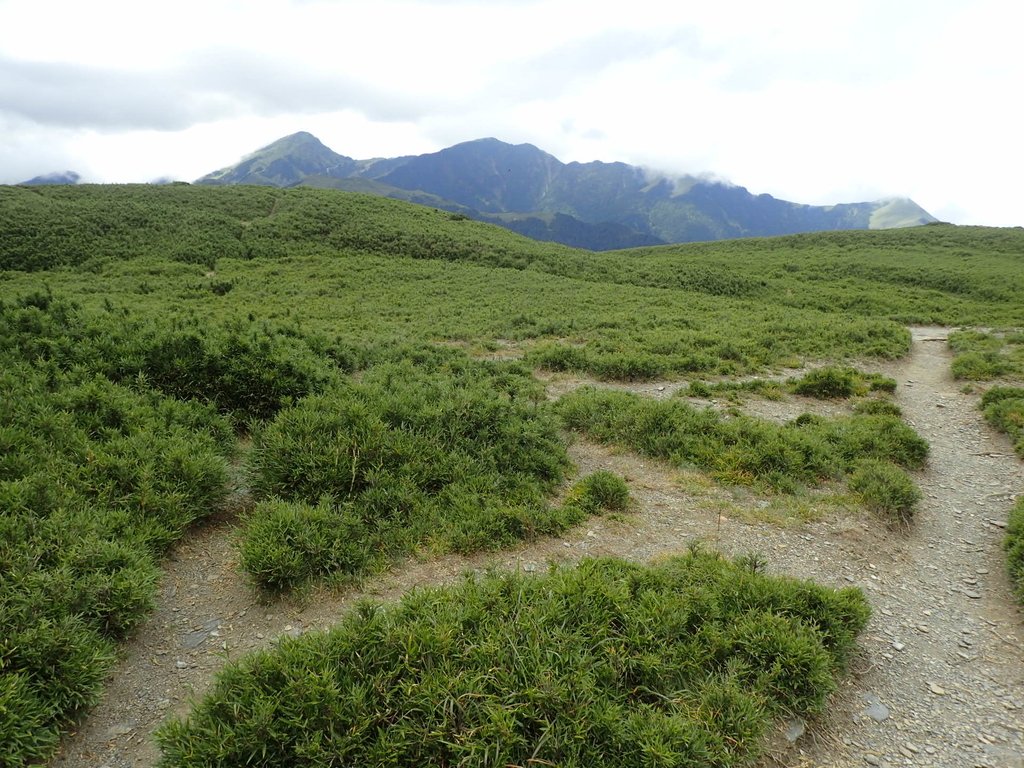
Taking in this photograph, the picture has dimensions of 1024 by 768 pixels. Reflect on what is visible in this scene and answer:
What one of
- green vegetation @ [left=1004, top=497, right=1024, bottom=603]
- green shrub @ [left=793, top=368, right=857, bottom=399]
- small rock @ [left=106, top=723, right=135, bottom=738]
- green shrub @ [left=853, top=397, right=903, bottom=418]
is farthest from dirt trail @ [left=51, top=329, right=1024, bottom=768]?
green shrub @ [left=793, top=368, right=857, bottom=399]

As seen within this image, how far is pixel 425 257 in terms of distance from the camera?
4516 cm

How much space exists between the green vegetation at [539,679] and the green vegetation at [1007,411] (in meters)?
8.89

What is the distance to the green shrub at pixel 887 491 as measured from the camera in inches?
321

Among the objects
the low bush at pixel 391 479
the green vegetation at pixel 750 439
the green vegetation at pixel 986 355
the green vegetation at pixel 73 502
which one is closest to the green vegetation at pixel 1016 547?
the green vegetation at pixel 750 439

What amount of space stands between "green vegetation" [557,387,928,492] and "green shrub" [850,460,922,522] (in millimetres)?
554

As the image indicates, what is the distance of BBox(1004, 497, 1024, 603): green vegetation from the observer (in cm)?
636

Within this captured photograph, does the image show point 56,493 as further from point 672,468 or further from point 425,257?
point 425,257

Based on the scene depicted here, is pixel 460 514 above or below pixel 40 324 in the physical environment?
below

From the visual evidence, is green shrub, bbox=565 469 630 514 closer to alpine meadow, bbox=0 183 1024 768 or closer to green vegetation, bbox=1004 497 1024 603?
alpine meadow, bbox=0 183 1024 768

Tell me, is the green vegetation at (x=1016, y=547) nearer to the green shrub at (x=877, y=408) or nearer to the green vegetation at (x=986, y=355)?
the green shrub at (x=877, y=408)

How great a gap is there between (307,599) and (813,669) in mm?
5066

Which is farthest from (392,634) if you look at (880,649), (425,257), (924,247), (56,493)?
(924,247)

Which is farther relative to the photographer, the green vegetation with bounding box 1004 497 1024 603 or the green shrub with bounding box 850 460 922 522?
the green shrub with bounding box 850 460 922 522

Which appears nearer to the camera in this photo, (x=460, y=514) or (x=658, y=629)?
(x=658, y=629)
